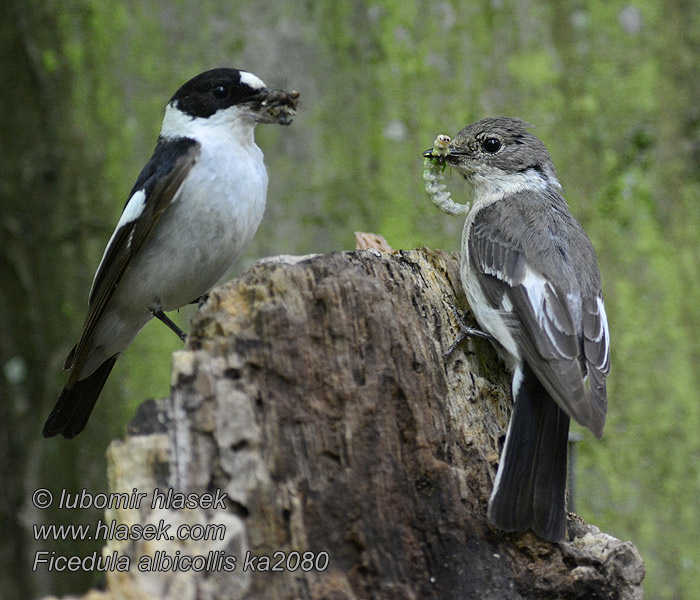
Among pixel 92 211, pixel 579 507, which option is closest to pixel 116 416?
pixel 92 211

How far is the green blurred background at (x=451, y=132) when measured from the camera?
5.43 metres

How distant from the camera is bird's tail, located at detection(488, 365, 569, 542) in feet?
9.37

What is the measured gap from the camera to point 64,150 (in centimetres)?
579

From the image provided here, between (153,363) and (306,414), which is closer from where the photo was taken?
(306,414)

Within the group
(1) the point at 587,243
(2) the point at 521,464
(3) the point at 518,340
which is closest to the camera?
(2) the point at 521,464

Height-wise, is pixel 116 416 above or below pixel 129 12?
below

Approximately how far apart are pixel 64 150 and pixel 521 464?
4.28m

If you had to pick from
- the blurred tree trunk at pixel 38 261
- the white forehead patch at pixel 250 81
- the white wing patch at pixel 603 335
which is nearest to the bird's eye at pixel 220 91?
the white forehead patch at pixel 250 81

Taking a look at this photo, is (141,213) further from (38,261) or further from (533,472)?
(38,261)

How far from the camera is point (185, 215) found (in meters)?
3.88

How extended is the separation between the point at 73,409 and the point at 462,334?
219cm

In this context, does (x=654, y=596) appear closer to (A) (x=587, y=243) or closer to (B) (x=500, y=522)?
(A) (x=587, y=243)

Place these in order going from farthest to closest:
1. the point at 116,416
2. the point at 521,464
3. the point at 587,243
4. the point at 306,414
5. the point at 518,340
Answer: the point at 116,416, the point at 587,243, the point at 518,340, the point at 521,464, the point at 306,414

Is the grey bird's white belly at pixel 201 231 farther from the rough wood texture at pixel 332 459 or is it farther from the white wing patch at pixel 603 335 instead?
the white wing patch at pixel 603 335
